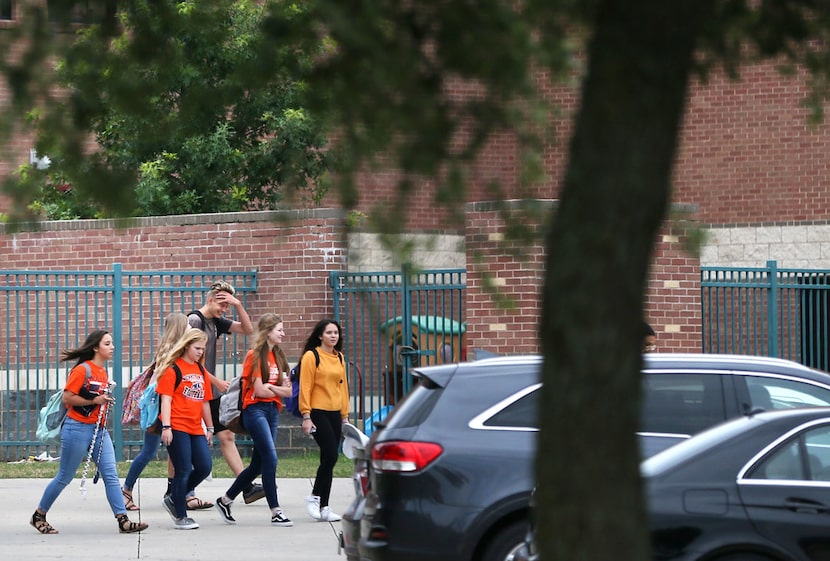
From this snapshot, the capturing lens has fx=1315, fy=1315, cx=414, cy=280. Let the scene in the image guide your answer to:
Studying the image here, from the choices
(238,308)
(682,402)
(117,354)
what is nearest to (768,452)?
(682,402)

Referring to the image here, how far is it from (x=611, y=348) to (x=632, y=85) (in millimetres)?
715

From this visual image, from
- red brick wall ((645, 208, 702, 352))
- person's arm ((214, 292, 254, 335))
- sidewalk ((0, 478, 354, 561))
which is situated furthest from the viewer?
red brick wall ((645, 208, 702, 352))

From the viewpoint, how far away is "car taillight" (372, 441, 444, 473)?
7613 mm

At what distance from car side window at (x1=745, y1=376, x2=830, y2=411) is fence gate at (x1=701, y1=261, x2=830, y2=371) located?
314 inches

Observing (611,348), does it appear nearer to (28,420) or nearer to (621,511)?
(621,511)

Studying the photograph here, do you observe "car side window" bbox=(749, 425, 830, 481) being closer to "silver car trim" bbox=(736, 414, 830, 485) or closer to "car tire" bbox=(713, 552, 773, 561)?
"silver car trim" bbox=(736, 414, 830, 485)

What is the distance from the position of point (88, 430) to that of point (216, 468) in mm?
5065

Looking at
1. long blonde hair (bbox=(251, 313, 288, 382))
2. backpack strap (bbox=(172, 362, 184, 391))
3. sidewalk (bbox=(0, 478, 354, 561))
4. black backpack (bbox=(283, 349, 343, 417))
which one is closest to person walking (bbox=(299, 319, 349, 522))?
black backpack (bbox=(283, 349, 343, 417))

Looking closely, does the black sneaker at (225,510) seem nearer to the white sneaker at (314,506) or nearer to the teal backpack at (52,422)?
the white sneaker at (314,506)

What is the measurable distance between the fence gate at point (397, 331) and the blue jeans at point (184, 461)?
16.1 ft

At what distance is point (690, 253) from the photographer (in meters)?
3.79

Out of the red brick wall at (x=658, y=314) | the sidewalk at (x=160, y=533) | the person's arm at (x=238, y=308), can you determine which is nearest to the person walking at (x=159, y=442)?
the sidewalk at (x=160, y=533)

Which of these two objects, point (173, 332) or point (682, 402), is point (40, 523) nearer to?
point (173, 332)

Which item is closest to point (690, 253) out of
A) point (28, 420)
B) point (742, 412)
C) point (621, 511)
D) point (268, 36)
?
point (621, 511)
